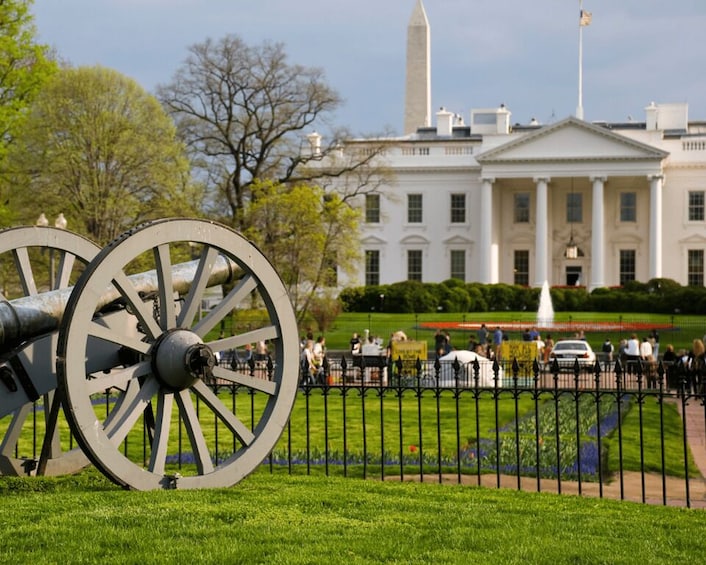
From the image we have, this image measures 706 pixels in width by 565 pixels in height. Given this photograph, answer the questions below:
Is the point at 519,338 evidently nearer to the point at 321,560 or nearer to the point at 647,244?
the point at 647,244

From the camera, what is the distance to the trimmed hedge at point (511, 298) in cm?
5153

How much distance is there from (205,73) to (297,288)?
10.7 m

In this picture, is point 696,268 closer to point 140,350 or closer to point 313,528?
point 140,350

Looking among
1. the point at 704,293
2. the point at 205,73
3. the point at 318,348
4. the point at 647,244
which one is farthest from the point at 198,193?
the point at 647,244

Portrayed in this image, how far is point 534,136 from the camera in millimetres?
65812

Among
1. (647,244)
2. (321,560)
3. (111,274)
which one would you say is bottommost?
(321,560)

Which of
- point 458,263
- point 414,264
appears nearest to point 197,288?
point 414,264

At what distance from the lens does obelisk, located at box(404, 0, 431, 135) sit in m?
96.9

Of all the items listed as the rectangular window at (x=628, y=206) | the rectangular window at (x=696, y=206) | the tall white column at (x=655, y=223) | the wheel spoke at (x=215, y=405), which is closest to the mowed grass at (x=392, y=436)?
the wheel spoke at (x=215, y=405)

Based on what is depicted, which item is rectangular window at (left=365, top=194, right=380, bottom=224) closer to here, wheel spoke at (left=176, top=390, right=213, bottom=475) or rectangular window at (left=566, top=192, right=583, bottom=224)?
rectangular window at (left=566, top=192, right=583, bottom=224)

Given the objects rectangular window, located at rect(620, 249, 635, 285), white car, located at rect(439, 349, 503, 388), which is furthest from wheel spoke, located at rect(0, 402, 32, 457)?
rectangular window, located at rect(620, 249, 635, 285)

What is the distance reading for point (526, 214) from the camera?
70250 millimetres

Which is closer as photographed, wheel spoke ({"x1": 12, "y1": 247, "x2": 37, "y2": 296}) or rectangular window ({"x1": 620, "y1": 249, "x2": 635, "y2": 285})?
wheel spoke ({"x1": 12, "y1": 247, "x2": 37, "y2": 296})

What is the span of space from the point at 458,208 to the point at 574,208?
7.37m
